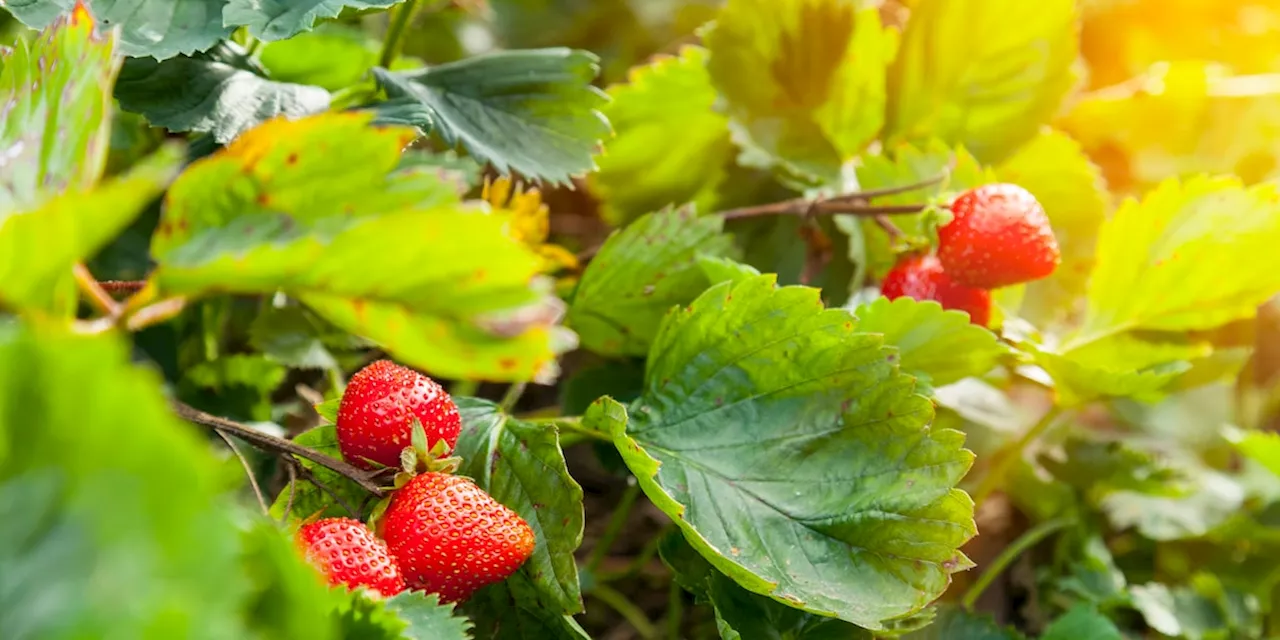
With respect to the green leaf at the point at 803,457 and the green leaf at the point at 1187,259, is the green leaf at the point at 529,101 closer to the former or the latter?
the green leaf at the point at 803,457

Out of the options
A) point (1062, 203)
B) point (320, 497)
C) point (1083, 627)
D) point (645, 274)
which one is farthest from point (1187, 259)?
point (320, 497)

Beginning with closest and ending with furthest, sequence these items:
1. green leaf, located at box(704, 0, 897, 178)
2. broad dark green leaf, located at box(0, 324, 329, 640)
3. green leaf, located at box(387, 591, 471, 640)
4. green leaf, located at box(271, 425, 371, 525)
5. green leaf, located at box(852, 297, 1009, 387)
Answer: broad dark green leaf, located at box(0, 324, 329, 640)
green leaf, located at box(387, 591, 471, 640)
green leaf, located at box(271, 425, 371, 525)
green leaf, located at box(852, 297, 1009, 387)
green leaf, located at box(704, 0, 897, 178)

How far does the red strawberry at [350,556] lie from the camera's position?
17.0 inches

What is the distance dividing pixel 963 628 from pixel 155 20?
2.28 ft

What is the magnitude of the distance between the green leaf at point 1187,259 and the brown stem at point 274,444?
57 centimetres

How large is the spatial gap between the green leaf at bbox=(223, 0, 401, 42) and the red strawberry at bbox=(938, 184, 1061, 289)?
1.35ft

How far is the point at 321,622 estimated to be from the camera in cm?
32

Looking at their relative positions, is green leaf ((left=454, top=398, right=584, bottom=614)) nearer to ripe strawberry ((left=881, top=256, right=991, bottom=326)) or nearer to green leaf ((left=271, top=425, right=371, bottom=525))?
green leaf ((left=271, top=425, right=371, bottom=525))

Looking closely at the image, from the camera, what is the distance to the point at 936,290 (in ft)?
2.36

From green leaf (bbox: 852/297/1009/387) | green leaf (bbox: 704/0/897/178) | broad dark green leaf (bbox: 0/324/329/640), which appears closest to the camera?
broad dark green leaf (bbox: 0/324/329/640)

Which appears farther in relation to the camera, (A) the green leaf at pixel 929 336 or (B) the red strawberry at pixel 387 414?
(A) the green leaf at pixel 929 336

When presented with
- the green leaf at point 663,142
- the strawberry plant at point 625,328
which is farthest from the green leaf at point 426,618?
the green leaf at point 663,142

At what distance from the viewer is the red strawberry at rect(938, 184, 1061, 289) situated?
0.68m

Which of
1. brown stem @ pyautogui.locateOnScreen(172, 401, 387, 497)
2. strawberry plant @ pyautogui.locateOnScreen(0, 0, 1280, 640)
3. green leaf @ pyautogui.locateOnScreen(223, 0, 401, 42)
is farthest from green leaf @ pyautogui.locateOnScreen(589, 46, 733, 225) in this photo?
brown stem @ pyautogui.locateOnScreen(172, 401, 387, 497)
